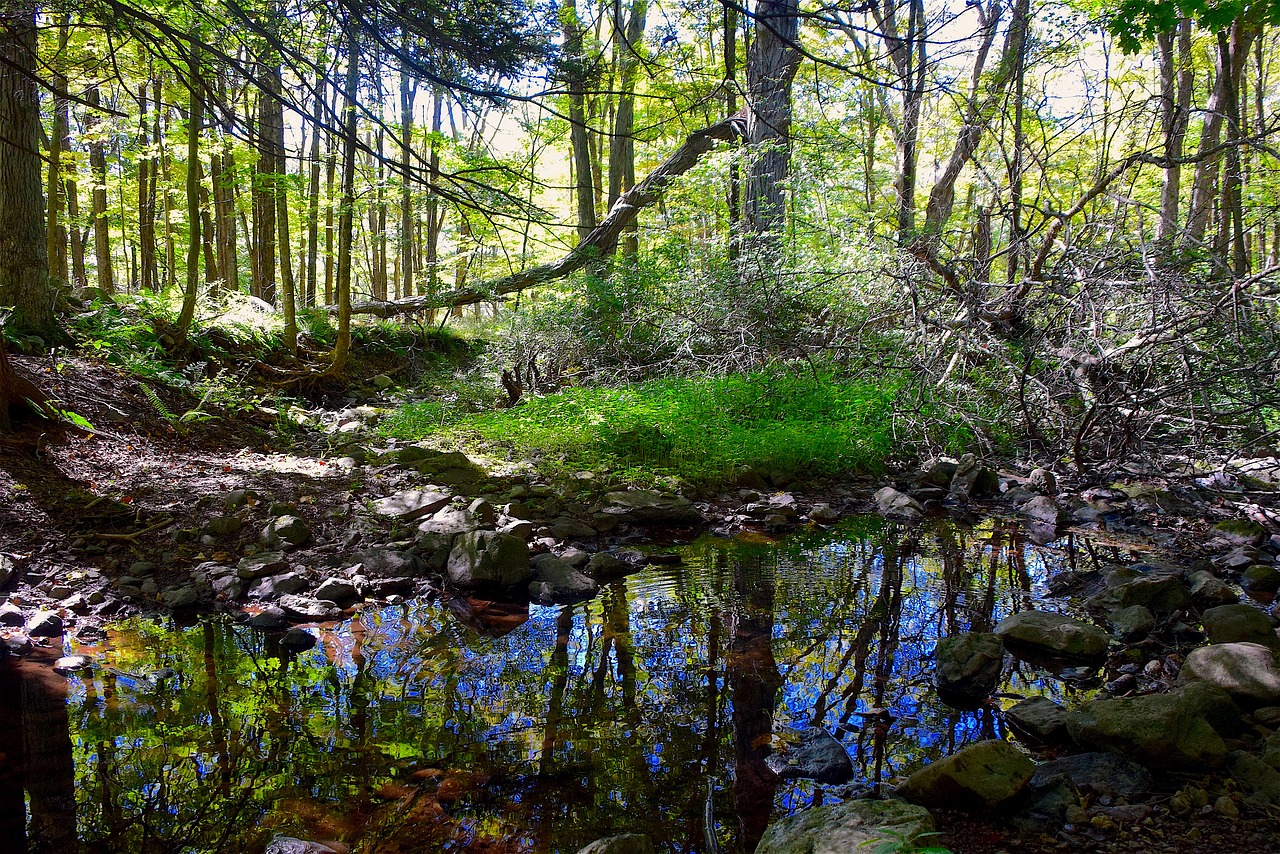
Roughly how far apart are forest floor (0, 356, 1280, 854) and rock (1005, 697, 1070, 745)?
507mm

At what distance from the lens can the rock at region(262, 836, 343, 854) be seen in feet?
7.40

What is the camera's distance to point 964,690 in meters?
3.26

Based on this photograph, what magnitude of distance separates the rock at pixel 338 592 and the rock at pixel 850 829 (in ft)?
10.0

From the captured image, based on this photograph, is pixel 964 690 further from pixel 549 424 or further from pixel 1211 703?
pixel 549 424

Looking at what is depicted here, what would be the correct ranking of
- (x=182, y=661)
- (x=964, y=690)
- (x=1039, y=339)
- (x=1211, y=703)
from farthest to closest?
1. (x=1039, y=339)
2. (x=182, y=661)
3. (x=964, y=690)
4. (x=1211, y=703)

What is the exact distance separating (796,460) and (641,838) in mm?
5768

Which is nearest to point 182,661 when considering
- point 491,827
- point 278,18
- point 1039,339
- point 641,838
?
point 491,827

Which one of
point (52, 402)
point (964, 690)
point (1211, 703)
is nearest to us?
point (1211, 703)

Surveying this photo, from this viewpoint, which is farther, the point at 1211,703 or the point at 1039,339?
the point at 1039,339

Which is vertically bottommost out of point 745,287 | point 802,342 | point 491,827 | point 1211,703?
point 491,827

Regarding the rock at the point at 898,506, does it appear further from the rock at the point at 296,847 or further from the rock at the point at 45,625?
the rock at the point at 45,625

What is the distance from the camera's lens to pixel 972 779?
239 cm

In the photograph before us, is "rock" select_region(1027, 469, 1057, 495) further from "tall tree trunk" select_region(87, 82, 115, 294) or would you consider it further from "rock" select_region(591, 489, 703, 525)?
"tall tree trunk" select_region(87, 82, 115, 294)

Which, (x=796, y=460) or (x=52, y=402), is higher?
(x=52, y=402)
